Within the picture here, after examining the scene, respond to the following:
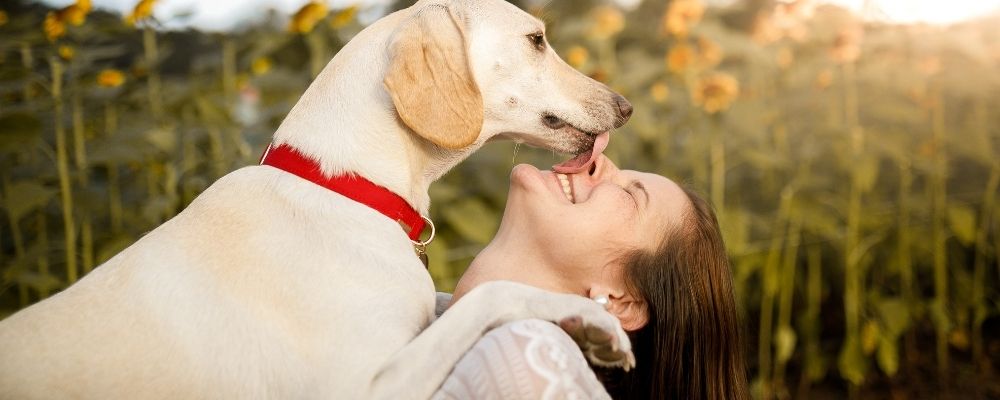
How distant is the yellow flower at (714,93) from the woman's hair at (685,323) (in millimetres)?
1769

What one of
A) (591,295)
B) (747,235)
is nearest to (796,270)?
(747,235)

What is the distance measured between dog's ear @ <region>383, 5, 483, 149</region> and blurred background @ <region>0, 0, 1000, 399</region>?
0.95m

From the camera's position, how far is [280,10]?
13.3ft

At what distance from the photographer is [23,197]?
9.98 ft

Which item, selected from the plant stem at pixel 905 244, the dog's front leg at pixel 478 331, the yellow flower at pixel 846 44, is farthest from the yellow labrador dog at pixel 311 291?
the plant stem at pixel 905 244

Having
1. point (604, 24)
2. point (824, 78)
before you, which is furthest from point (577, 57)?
point (824, 78)

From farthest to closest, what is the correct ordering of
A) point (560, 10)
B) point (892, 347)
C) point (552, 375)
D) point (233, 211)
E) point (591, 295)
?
1. point (560, 10)
2. point (892, 347)
3. point (591, 295)
4. point (233, 211)
5. point (552, 375)

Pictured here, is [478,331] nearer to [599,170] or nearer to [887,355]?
[599,170]

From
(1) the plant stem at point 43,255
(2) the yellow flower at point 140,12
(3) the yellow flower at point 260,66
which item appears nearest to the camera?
(1) the plant stem at point 43,255

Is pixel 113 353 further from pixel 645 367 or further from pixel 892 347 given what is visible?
pixel 892 347

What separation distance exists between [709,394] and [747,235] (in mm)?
2118

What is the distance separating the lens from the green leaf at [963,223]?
15.9ft

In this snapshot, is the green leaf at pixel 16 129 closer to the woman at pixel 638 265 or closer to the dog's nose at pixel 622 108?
the woman at pixel 638 265

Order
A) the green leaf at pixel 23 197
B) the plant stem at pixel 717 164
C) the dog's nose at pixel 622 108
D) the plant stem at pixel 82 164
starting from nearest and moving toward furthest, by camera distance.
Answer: the dog's nose at pixel 622 108 → the green leaf at pixel 23 197 → the plant stem at pixel 82 164 → the plant stem at pixel 717 164
